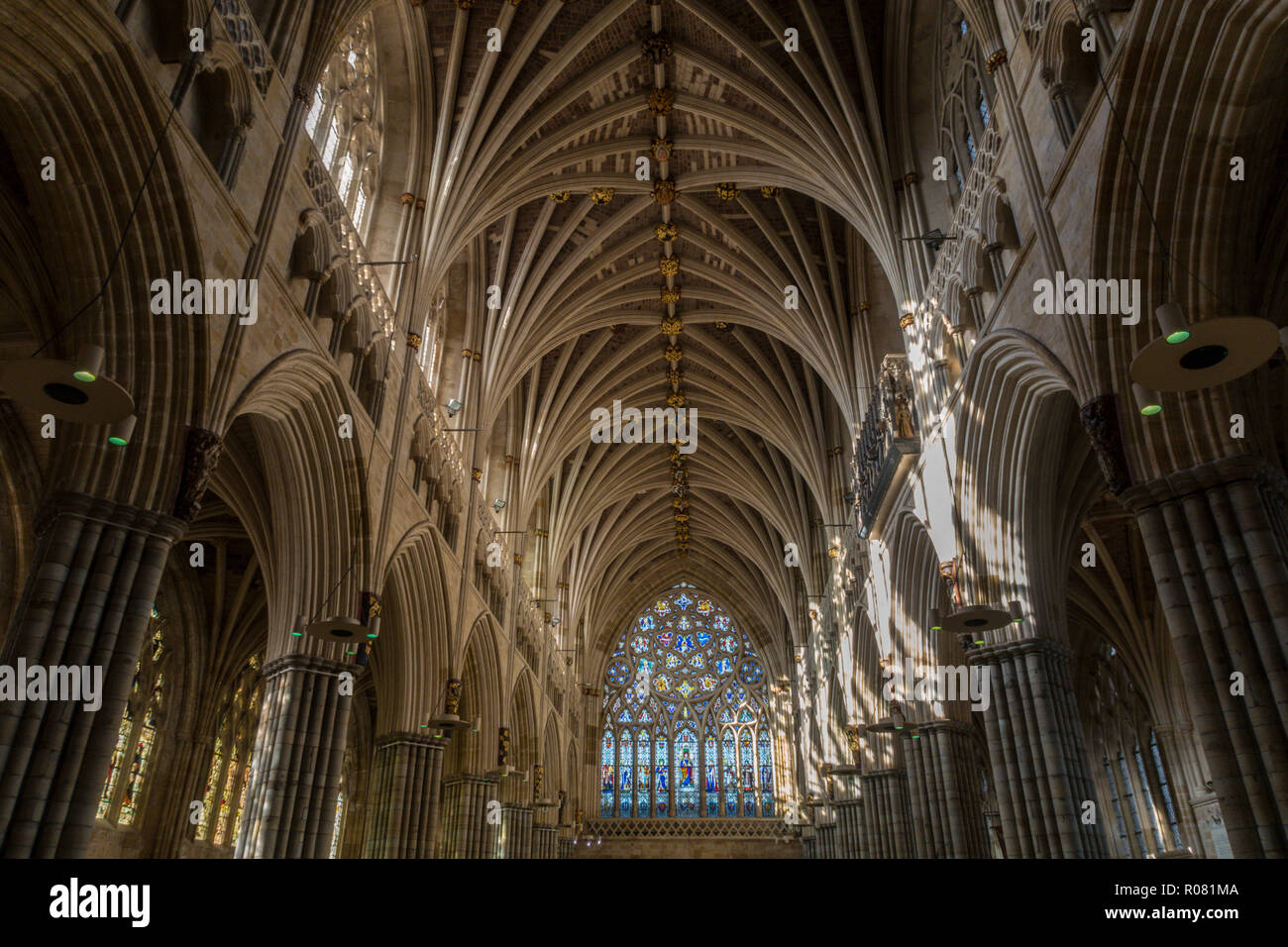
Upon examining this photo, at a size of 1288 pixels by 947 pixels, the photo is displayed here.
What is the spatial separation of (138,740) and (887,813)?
1725 centimetres

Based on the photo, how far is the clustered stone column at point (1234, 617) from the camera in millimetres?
6590

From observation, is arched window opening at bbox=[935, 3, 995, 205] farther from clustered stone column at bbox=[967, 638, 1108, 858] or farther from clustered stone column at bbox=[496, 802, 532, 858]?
clustered stone column at bbox=[496, 802, 532, 858]

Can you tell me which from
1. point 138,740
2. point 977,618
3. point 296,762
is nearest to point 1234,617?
point 977,618

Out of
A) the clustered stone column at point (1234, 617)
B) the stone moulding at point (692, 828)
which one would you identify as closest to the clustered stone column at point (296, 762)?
the clustered stone column at point (1234, 617)

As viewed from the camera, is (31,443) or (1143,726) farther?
(1143,726)

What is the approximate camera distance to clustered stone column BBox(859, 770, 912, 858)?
64.6 feet

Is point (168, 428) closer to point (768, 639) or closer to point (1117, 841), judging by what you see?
point (1117, 841)

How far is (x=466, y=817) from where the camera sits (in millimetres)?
20219

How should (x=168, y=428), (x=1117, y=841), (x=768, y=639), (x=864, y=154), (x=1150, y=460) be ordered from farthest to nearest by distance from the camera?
1. (x=768, y=639)
2. (x=1117, y=841)
3. (x=864, y=154)
4. (x=168, y=428)
5. (x=1150, y=460)

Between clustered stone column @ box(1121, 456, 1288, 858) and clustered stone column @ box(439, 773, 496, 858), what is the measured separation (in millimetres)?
16405

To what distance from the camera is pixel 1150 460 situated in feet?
25.6

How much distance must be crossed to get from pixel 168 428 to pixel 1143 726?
79.6 feet

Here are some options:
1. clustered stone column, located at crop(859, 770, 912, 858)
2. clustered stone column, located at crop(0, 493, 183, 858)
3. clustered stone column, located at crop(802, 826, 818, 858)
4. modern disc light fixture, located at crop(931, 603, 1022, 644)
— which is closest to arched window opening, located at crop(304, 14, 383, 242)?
clustered stone column, located at crop(0, 493, 183, 858)
